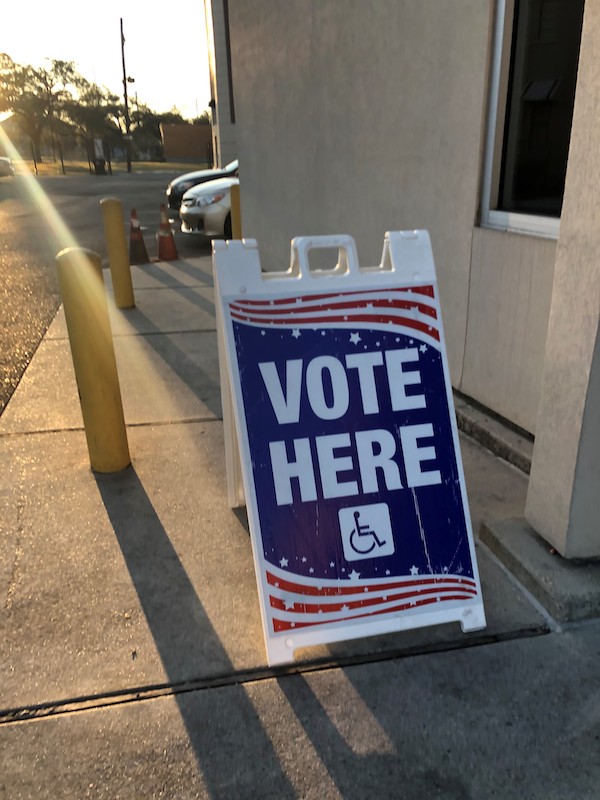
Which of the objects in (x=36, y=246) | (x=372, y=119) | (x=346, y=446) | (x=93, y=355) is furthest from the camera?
(x=36, y=246)

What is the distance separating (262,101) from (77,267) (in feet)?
17.7

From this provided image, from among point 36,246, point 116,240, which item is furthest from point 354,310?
point 36,246

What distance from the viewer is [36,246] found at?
12703mm

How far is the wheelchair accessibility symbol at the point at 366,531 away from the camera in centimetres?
239

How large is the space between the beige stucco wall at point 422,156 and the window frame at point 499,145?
0.16 ft

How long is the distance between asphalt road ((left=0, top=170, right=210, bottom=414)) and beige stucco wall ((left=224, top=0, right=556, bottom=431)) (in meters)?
3.01

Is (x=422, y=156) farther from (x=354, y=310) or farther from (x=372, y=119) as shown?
(x=354, y=310)

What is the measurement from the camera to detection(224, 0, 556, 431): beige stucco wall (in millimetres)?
3633

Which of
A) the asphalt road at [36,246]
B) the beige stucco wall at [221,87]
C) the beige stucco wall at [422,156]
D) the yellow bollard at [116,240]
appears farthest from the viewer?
the beige stucco wall at [221,87]

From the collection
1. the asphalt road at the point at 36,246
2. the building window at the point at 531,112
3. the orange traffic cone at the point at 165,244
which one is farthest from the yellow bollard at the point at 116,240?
the building window at the point at 531,112

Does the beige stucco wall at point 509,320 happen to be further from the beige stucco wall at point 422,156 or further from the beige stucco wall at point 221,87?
the beige stucco wall at point 221,87

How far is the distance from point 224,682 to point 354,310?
1.36 metres

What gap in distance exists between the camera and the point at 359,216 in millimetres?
5465

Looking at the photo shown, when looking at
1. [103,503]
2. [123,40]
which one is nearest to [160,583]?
[103,503]
